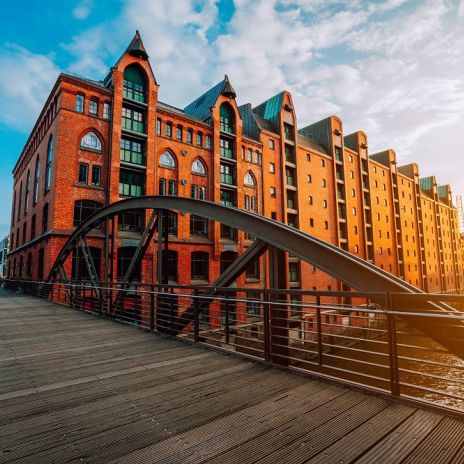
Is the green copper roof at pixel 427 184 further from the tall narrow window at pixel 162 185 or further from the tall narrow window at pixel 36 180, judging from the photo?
the tall narrow window at pixel 36 180

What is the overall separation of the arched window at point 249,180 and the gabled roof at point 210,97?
19.5 ft

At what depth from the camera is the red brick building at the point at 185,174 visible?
64.2 feet

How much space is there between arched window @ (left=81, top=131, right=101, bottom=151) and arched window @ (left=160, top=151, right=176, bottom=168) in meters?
4.43

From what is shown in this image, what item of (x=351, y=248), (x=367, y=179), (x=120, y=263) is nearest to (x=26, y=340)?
(x=120, y=263)

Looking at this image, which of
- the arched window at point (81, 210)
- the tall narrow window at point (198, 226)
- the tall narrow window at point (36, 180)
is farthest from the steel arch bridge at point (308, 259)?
the tall narrow window at point (36, 180)

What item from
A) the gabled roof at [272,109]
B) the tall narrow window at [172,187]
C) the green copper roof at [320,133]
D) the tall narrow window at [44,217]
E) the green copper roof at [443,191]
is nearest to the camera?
the tall narrow window at [44,217]

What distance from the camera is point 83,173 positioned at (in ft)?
65.1

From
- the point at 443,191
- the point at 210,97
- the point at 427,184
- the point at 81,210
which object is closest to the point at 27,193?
the point at 81,210

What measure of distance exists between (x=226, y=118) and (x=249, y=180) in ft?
19.1

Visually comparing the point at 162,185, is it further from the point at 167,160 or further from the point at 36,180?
the point at 36,180

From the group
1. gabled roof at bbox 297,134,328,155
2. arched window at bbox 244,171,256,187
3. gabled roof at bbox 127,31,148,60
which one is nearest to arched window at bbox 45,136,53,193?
gabled roof at bbox 127,31,148,60

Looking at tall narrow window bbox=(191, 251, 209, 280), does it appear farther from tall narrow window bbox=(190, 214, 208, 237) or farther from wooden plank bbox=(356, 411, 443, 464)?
wooden plank bbox=(356, 411, 443, 464)

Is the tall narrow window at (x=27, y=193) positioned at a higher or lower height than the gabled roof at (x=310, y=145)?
lower

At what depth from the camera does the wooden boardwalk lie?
2.37 meters
